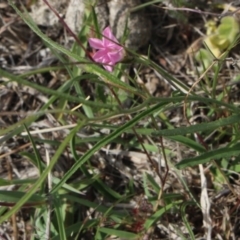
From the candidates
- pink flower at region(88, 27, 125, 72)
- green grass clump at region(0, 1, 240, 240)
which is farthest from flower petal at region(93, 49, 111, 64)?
green grass clump at region(0, 1, 240, 240)

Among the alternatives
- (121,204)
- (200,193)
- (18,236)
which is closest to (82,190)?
(121,204)

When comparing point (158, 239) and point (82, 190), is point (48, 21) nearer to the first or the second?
point (82, 190)

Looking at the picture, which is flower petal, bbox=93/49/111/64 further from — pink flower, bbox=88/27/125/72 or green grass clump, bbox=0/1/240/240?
green grass clump, bbox=0/1/240/240

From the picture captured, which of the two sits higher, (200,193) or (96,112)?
(96,112)

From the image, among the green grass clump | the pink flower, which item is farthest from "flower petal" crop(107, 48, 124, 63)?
the green grass clump

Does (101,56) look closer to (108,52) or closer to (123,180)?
(108,52)

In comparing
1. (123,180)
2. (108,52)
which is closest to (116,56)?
(108,52)

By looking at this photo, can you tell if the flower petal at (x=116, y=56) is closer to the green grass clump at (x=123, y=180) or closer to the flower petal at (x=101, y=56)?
the flower petal at (x=101, y=56)

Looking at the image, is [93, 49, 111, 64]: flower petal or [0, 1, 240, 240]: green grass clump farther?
[0, 1, 240, 240]: green grass clump

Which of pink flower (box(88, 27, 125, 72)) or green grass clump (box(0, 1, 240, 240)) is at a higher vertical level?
pink flower (box(88, 27, 125, 72))

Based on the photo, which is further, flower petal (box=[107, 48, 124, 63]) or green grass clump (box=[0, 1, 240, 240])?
green grass clump (box=[0, 1, 240, 240])
